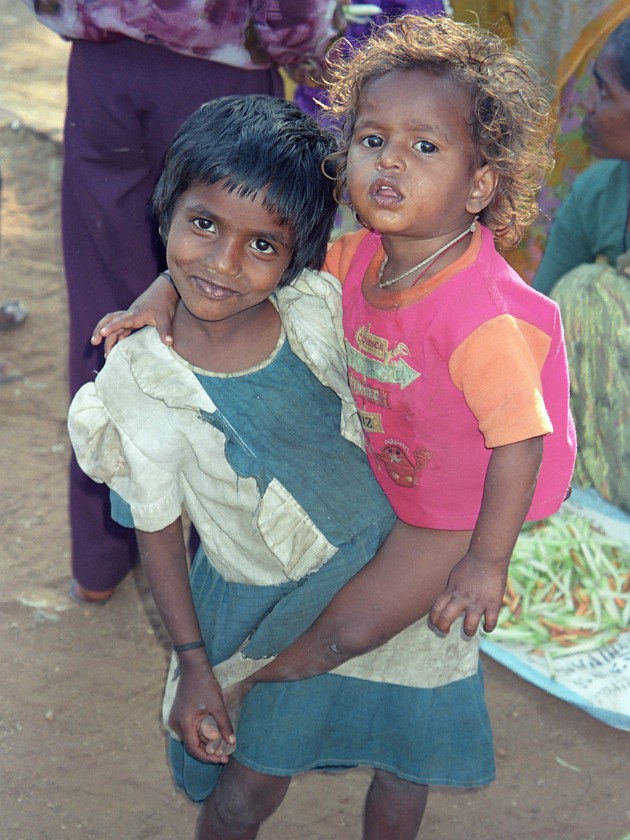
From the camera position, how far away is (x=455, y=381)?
179 centimetres

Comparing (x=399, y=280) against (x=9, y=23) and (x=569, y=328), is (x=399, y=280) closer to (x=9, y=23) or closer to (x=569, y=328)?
(x=569, y=328)

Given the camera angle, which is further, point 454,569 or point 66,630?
point 66,630

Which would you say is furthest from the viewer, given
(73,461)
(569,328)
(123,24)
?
(569,328)

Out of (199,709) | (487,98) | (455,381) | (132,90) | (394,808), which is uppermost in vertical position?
(487,98)

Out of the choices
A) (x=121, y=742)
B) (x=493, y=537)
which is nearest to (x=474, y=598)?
(x=493, y=537)

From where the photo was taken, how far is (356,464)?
200 cm

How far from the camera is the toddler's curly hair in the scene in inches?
70.9

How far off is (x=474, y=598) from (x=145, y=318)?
0.74 m

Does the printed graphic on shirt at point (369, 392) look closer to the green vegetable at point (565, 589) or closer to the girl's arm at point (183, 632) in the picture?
the girl's arm at point (183, 632)

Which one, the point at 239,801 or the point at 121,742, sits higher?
the point at 239,801

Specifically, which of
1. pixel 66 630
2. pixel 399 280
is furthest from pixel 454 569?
pixel 66 630

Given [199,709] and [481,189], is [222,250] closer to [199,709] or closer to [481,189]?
[481,189]

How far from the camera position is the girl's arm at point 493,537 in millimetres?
1734

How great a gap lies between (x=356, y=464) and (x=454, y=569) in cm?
30
